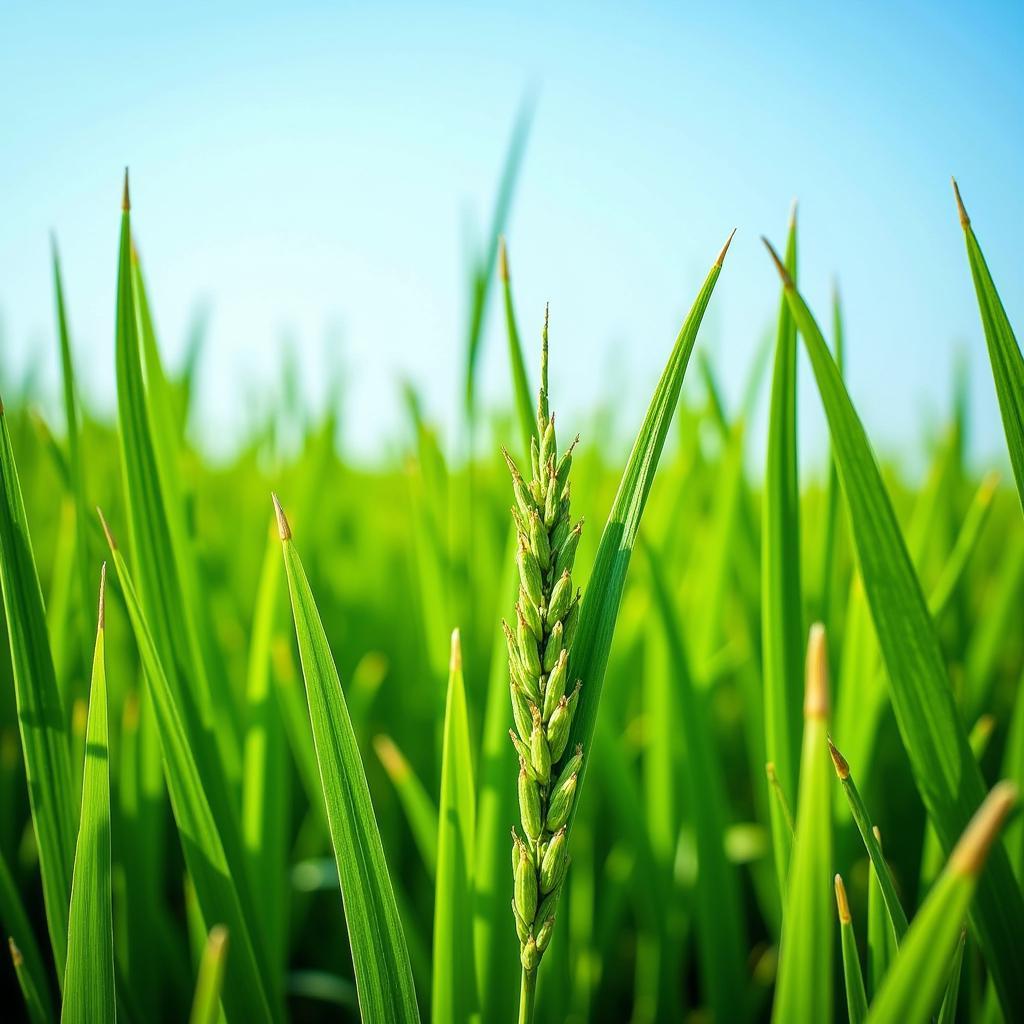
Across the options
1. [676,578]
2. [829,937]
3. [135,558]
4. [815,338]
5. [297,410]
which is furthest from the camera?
[297,410]

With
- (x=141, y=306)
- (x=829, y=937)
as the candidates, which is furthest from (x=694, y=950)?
(x=141, y=306)

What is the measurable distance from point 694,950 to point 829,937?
0.86m

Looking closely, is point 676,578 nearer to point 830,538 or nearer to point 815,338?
point 830,538

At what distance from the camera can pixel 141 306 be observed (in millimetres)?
588

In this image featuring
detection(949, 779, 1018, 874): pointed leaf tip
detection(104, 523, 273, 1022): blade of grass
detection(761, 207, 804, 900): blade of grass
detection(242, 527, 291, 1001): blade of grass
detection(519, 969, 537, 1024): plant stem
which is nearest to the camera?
detection(949, 779, 1018, 874): pointed leaf tip

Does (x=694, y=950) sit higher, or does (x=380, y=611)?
(x=380, y=611)

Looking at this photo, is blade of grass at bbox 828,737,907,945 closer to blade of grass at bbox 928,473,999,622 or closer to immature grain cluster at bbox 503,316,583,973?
immature grain cluster at bbox 503,316,583,973

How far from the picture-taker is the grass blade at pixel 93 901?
15.2 inches

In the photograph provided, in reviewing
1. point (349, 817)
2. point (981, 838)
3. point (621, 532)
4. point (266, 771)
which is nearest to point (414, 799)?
point (266, 771)

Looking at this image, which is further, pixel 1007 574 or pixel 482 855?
pixel 1007 574

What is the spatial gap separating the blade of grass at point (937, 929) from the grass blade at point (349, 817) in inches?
9.7

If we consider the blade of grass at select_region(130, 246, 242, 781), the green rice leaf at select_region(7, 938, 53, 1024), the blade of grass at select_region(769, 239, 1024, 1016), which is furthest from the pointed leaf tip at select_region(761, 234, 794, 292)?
the green rice leaf at select_region(7, 938, 53, 1024)

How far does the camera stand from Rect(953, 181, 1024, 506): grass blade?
413mm

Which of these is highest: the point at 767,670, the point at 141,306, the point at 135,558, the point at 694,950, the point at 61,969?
the point at 141,306
